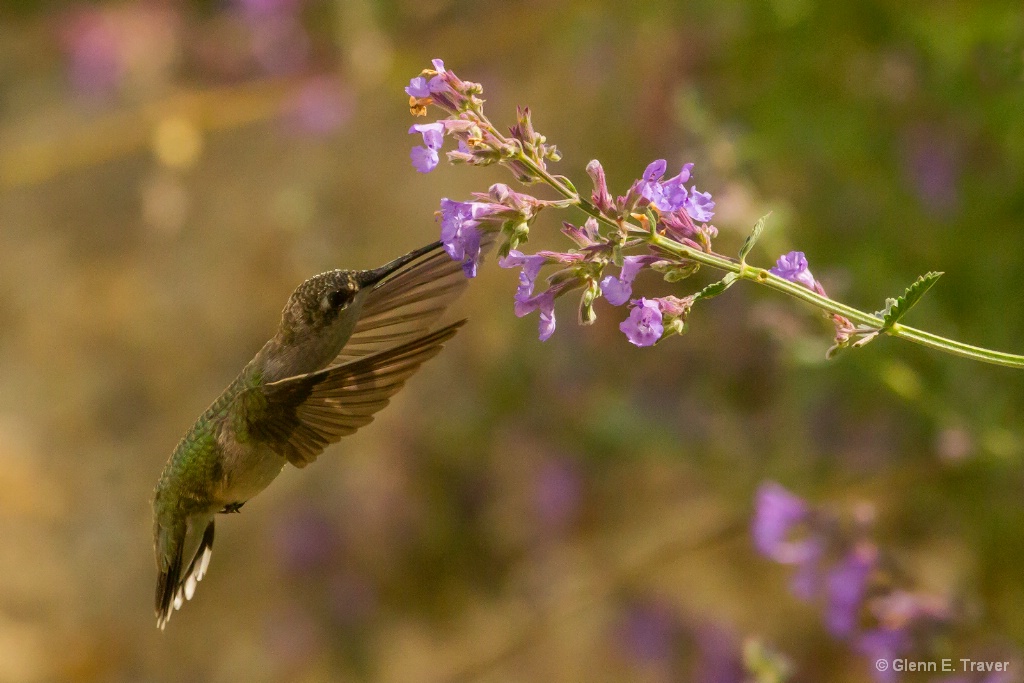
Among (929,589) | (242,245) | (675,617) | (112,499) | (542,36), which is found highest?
(542,36)

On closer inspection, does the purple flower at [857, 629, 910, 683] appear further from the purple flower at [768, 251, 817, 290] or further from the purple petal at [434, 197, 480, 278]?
the purple petal at [434, 197, 480, 278]

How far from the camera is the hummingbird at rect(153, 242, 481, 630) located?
74.0 inches

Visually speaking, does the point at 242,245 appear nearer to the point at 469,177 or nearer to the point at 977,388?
the point at 469,177

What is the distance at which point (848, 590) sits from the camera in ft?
8.50

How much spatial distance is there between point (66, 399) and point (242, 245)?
5.50 ft

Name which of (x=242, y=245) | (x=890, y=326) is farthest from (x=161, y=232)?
(x=890, y=326)

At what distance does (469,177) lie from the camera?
6.55 metres

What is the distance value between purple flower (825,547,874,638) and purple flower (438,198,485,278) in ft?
5.09

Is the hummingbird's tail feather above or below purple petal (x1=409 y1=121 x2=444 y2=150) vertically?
below

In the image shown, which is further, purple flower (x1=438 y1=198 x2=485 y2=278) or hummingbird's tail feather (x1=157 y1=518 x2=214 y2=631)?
hummingbird's tail feather (x1=157 y1=518 x2=214 y2=631)

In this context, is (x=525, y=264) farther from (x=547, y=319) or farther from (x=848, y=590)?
(x=848, y=590)

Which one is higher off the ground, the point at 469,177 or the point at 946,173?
the point at 469,177

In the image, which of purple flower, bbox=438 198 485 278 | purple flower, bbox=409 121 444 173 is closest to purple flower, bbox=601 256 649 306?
purple flower, bbox=438 198 485 278

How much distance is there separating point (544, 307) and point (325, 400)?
1.82 feet
